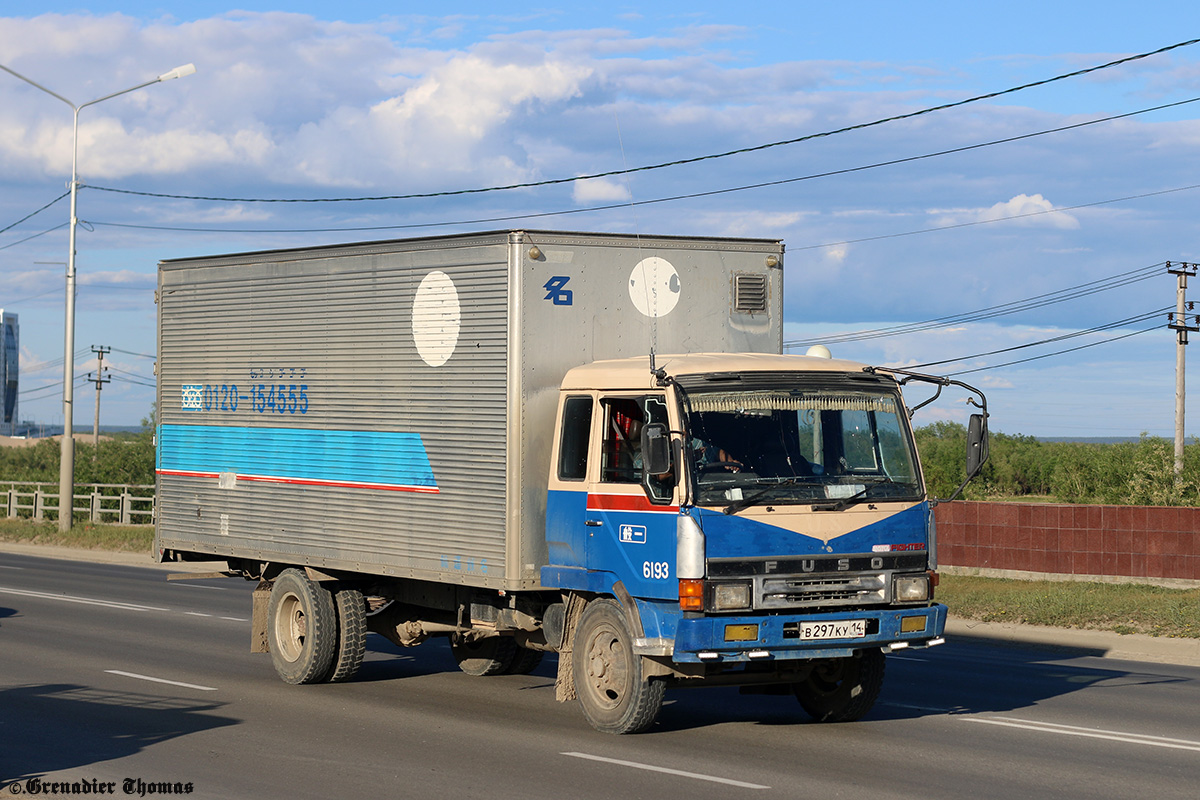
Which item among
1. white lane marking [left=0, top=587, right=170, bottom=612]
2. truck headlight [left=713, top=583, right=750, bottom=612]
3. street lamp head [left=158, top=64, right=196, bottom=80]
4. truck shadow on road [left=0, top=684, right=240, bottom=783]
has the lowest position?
white lane marking [left=0, top=587, right=170, bottom=612]

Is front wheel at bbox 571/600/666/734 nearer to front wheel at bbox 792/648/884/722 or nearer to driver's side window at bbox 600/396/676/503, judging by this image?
driver's side window at bbox 600/396/676/503

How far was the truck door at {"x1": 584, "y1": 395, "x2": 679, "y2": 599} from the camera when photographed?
31.4 feet

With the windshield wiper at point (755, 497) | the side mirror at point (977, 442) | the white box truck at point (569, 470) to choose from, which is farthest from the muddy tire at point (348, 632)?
the side mirror at point (977, 442)

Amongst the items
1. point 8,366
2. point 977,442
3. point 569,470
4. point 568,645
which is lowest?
point 568,645

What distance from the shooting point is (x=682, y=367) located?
10.0 m

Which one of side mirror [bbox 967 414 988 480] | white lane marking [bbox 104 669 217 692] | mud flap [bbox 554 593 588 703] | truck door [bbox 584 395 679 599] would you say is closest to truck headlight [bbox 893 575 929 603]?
side mirror [bbox 967 414 988 480]

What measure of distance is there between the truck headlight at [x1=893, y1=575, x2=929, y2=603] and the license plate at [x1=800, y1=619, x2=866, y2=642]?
39 cm

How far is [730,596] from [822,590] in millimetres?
717

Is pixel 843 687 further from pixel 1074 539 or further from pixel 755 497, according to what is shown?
pixel 1074 539

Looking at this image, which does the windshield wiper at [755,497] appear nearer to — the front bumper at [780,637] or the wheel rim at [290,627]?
the front bumper at [780,637]

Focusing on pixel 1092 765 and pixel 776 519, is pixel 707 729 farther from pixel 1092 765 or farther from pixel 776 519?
pixel 1092 765

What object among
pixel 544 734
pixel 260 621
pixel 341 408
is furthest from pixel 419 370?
pixel 260 621

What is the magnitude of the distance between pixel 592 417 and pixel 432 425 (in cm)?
171

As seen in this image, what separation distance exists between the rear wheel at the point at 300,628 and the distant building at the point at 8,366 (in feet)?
450
